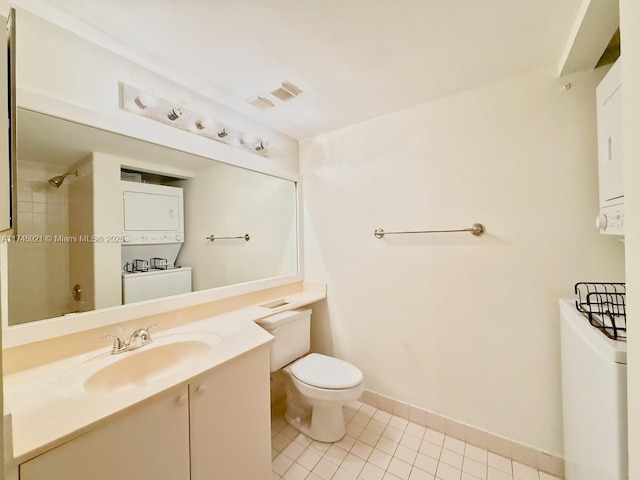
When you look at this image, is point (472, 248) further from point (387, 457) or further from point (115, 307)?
point (115, 307)

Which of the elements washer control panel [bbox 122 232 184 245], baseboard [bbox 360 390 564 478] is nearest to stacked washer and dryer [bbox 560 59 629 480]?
baseboard [bbox 360 390 564 478]

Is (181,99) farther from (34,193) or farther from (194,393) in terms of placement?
(194,393)

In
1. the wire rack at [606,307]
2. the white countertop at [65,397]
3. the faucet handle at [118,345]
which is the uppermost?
the wire rack at [606,307]

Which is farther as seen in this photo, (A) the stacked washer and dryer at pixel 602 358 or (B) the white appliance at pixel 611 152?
(B) the white appliance at pixel 611 152

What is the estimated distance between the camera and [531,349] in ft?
4.76

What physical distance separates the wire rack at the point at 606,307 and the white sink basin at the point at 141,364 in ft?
4.97

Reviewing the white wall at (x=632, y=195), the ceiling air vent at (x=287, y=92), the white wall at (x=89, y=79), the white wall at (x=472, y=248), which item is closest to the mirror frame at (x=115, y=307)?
the white wall at (x=89, y=79)

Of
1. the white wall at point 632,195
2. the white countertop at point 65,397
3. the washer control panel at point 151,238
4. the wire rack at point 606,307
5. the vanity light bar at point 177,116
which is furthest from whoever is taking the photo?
the washer control panel at point 151,238

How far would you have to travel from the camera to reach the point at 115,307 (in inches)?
49.5

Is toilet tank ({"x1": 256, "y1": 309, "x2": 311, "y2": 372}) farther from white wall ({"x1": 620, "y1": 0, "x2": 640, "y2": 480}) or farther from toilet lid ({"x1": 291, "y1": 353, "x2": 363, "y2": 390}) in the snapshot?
white wall ({"x1": 620, "y1": 0, "x2": 640, "y2": 480})

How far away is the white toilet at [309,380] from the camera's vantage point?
1.55 m

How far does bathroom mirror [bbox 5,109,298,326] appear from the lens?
1.07 meters

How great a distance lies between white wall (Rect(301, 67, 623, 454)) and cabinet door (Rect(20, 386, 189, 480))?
1.35 metres

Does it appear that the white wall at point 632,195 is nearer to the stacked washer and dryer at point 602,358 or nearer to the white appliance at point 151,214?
the stacked washer and dryer at point 602,358
